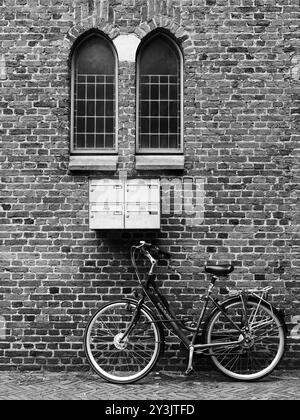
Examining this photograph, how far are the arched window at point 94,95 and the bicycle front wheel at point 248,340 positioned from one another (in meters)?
2.57

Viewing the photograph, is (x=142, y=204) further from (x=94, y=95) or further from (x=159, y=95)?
(x=94, y=95)

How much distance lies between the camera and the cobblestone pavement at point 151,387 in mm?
6527

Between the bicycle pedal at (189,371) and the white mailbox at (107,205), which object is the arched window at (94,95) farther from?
the bicycle pedal at (189,371)

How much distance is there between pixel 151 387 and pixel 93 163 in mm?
2755

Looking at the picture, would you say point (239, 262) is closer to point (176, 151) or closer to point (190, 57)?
point (176, 151)

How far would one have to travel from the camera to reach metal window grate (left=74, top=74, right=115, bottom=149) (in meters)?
8.08

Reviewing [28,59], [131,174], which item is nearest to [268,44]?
[131,174]

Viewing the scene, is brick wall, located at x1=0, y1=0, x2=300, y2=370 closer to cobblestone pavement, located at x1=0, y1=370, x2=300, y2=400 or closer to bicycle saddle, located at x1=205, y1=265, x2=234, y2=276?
cobblestone pavement, located at x1=0, y1=370, x2=300, y2=400

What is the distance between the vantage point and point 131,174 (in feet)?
25.8

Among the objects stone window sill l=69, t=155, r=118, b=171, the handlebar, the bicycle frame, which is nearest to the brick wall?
stone window sill l=69, t=155, r=118, b=171

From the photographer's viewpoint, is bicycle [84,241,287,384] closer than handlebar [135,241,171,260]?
Yes

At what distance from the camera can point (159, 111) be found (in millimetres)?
8102

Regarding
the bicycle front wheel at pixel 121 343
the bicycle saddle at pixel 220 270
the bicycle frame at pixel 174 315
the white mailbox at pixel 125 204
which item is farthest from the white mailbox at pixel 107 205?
the bicycle saddle at pixel 220 270

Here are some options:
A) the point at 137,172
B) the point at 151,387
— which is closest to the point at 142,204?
the point at 137,172
